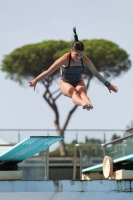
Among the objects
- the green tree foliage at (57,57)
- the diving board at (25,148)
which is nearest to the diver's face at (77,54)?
the diving board at (25,148)

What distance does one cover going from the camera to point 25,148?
1565 cm

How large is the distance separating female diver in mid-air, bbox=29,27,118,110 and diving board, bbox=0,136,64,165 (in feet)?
3.25

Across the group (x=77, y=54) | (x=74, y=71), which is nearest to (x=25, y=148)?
(x=74, y=71)

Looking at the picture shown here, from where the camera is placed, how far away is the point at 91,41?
2901 inches

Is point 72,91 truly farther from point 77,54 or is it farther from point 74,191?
point 74,191

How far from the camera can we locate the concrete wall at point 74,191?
42.7 ft

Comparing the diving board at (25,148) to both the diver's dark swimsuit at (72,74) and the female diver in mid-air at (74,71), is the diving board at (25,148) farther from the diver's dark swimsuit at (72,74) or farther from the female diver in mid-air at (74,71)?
the diver's dark swimsuit at (72,74)

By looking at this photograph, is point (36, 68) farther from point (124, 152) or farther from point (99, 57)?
point (124, 152)

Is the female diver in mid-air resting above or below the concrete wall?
above

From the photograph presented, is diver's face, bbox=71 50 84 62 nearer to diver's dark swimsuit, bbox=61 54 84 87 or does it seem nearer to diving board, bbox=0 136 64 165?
diver's dark swimsuit, bbox=61 54 84 87

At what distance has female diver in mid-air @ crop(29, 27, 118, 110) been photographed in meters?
14.2

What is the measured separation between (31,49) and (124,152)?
57072 mm

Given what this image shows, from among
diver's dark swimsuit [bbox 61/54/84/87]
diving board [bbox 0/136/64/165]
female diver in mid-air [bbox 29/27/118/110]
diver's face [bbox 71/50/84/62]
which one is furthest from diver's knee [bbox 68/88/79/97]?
diving board [bbox 0/136/64/165]

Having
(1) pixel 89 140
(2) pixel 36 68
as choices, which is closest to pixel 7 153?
(1) pixel 89 140
